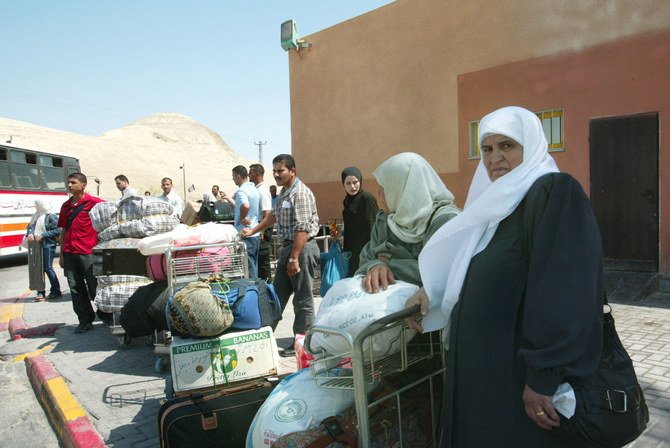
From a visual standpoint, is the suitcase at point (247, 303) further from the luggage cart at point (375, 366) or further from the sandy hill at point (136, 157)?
the sandy hill at point (136, 157)

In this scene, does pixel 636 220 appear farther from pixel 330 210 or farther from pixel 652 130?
pixel 330 210

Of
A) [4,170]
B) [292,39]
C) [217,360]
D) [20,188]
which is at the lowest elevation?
[217,360]

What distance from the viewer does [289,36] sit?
12641 mm

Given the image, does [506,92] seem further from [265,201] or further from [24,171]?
[24,171]

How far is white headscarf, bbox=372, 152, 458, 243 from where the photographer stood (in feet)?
7.90

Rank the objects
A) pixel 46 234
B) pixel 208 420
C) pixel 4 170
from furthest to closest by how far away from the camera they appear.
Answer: pixel 4 170 → pixel 46 234 → pixel 208 420

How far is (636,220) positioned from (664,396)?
4.15 meters

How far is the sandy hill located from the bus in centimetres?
3583

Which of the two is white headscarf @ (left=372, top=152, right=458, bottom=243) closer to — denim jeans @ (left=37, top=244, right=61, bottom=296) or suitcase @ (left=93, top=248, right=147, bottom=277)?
suitcase @ (left=93, top=248, right=147, bottom=277)

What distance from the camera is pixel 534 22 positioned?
8.12 meters

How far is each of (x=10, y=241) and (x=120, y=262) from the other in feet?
34.6

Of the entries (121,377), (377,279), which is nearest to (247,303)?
(377,279)

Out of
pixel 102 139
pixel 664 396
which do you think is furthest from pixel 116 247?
pixel 102 139

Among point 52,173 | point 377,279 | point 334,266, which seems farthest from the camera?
point 52,173
